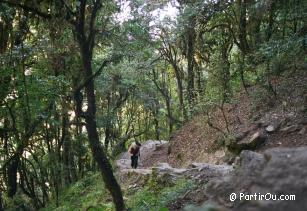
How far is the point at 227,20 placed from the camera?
63.9 feet

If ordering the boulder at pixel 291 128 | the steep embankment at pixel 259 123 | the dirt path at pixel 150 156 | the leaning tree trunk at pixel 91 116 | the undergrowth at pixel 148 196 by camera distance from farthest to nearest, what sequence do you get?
the dirt path at pixel 150 156 < the steep embankment at pixel 259 123 < the boulder at pixel 291 128 < the undergrowth at pixel 148 196 < the leaning tree trunk at pixel 91 116

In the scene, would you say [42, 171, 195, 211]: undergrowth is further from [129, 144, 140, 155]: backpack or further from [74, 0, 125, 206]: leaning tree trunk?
[129, 144, 140, 155]: backpack

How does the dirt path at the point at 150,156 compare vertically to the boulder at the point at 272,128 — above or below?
below

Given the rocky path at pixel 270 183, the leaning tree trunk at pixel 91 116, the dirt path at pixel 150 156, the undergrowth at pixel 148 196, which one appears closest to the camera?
the rocky path at pixel 270 183

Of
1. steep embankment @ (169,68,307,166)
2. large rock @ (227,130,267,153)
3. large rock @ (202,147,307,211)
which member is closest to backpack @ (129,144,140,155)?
steep embankment @ (169,68,307,166)

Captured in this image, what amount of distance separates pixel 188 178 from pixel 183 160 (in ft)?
24.4

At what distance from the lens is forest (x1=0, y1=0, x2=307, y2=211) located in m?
9.22

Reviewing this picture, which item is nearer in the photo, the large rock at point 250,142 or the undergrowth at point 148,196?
the undergrowth at point 148,196

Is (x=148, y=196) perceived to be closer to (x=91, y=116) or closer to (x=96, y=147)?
(x=96, y=147)

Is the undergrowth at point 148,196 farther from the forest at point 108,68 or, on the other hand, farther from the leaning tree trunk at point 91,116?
the leaning tree trunk at point 91,116

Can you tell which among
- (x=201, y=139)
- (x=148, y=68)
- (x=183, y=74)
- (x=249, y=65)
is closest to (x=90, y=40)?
(x=249, y=65)

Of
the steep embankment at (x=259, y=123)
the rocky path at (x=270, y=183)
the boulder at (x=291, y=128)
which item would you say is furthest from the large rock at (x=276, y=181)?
the boulder at (x=291, y=128)

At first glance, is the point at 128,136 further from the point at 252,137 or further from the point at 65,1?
the point at 65,1

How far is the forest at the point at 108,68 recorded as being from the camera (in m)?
9.22
